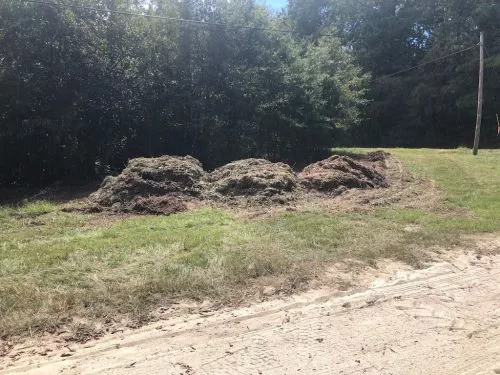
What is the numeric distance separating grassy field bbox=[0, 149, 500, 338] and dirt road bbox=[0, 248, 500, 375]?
1.52ft

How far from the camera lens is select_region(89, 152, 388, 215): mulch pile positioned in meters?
10.1

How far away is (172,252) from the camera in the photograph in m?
6.33

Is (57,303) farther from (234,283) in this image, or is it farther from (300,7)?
(300,7)

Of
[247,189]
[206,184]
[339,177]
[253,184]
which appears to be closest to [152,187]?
[206,184]

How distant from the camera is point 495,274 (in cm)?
589

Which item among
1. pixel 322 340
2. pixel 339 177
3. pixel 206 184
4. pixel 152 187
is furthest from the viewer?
pixel 339 177

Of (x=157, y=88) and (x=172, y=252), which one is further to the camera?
(x=157, y=88)

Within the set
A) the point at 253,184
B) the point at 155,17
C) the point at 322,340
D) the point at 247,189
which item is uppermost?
the point at 155,17

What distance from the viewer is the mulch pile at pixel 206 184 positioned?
33.0 feet

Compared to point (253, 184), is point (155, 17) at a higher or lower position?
higher

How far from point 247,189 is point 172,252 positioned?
4.60 m

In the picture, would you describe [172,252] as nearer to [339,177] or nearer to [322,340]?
[322,340]

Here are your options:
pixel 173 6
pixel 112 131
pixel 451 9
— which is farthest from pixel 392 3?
pixel 112 131

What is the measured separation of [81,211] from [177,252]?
4.09 m
